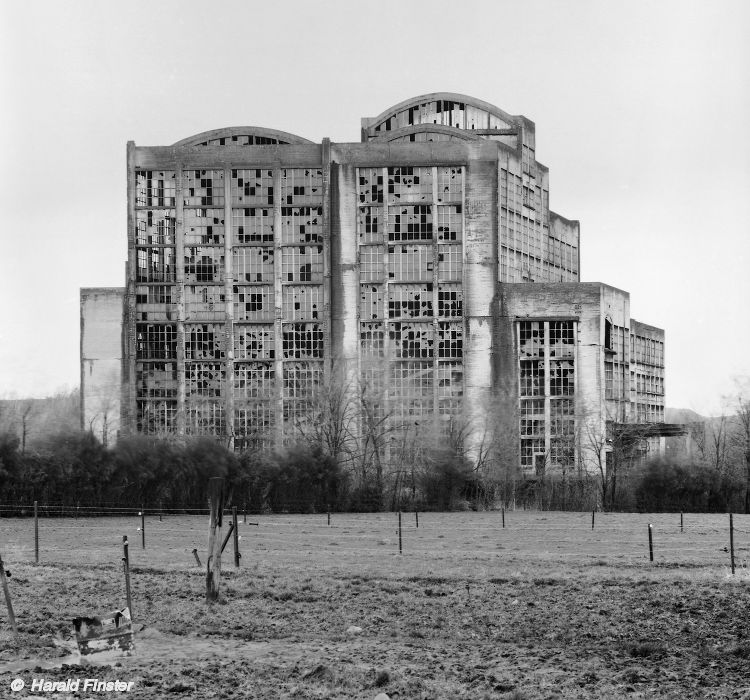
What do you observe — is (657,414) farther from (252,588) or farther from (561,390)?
(252,588)

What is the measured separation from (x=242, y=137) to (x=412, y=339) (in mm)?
29095

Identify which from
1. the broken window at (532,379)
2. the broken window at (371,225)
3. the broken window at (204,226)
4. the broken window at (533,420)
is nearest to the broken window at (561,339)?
the broken window at (532,379)

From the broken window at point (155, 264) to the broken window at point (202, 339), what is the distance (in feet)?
17.4

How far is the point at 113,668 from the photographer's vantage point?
18.0m

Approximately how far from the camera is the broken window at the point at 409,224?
108 meters

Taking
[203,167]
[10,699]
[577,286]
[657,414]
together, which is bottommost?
[10,699]

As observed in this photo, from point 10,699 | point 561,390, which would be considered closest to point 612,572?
point 10,699

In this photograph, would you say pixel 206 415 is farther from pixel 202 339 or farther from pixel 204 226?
pixel 204 226

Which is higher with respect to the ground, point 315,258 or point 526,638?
point 315,258

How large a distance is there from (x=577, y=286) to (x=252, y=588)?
274ft

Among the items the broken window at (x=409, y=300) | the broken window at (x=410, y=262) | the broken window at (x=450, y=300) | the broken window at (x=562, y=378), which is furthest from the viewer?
the broken window at (x=410, y=262)

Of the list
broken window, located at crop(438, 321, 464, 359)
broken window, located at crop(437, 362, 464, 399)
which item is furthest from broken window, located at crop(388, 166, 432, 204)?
broken window, located at crop(437, 362, 464, 399)

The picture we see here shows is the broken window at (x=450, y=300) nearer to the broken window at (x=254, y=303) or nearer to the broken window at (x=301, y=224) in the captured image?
the broken window at (x=301, y=224)

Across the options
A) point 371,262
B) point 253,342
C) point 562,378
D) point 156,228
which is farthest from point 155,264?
point 562,378
